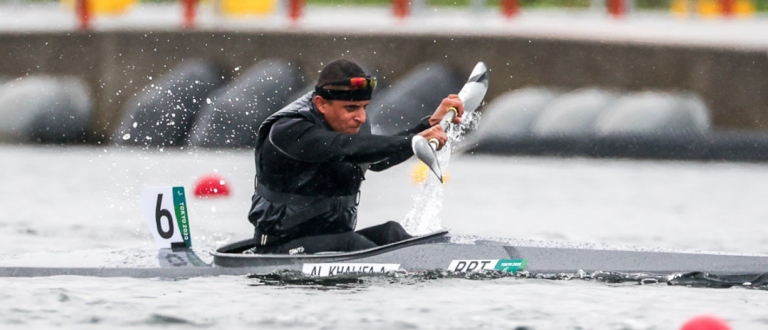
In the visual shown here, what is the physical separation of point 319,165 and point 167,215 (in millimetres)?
1124

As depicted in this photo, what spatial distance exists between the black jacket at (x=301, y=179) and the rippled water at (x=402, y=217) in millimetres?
387

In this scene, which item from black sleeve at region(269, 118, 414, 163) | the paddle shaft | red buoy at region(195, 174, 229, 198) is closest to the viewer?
black sleeve at region(269, 118, 414, 163)

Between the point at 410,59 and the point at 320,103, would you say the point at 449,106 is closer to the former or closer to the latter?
the point at 320,103

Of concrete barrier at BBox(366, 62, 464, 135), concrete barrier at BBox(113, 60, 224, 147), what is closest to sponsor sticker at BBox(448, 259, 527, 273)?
concrete barrier at BBox(366, 62, 464, 135)

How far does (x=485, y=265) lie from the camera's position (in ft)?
25.3

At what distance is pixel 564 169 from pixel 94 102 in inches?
268

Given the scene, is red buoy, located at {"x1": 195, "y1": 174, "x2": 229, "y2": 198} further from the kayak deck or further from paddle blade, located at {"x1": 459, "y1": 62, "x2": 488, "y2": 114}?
the kayak deck

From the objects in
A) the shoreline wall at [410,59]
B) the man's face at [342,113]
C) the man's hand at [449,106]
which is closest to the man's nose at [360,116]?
the man's face at [342,113]

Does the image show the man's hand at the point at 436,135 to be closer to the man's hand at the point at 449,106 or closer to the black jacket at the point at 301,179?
the black jacket at the point at 301,179

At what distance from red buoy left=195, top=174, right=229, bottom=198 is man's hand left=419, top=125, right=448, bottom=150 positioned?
6.35m

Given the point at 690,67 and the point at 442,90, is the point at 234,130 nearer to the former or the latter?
the point at 442,90

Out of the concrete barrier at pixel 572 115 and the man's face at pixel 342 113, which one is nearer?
the man's face at pixel 342 113

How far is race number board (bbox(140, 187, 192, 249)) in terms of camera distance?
27.3 ft

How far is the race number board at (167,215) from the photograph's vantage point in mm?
8328
